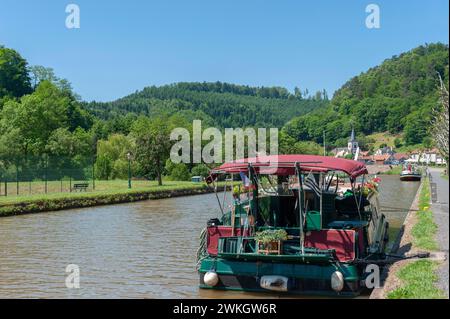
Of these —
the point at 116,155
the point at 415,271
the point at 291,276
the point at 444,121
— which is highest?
the point at 444,121

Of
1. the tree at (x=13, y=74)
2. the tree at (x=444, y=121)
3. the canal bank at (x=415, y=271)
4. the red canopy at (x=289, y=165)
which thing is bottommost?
the canal bank at (x=415, y=271)

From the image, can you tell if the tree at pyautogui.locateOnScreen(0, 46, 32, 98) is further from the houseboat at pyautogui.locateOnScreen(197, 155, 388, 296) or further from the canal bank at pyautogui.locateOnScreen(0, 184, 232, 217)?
the houseboat at pyautogui.locateOnScreen(197, 155, 388, 296)

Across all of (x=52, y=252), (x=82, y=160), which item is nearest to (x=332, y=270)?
(x=52, y=252)

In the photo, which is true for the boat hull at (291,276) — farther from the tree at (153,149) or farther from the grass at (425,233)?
the tree at (153,149)

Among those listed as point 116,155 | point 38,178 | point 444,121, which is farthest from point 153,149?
point 444,121

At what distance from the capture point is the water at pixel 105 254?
16.4 m

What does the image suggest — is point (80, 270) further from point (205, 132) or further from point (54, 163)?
point (205, 132)

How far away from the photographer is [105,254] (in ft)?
73.0

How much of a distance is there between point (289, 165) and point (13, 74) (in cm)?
11144

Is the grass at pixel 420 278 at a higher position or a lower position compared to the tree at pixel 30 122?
lower

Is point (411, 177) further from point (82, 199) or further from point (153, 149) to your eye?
point (82, 199)

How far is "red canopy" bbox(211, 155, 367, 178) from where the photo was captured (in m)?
16.1

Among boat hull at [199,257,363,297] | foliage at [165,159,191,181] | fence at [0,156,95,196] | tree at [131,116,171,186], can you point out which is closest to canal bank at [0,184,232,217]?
fence at [0,156,95,196]

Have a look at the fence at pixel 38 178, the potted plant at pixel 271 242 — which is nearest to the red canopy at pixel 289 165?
the potted plant at pixel 271 242
